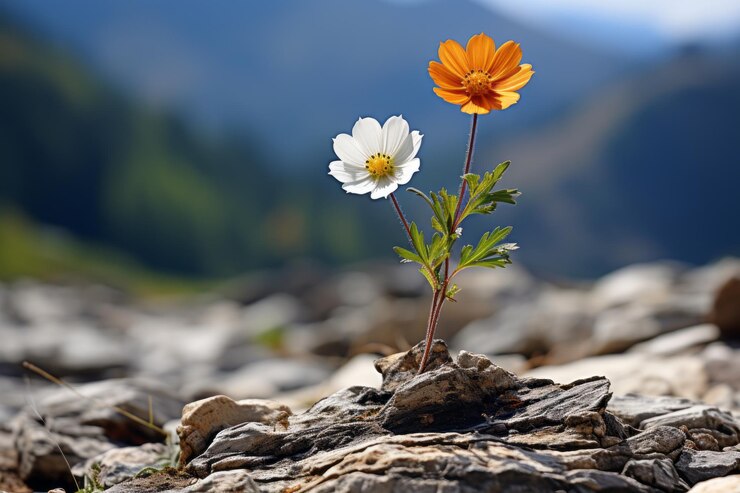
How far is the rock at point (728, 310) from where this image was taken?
9859 millimetres

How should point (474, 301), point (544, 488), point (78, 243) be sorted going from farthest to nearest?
point (78, 243) → point (474, 301) → point (544, 488)

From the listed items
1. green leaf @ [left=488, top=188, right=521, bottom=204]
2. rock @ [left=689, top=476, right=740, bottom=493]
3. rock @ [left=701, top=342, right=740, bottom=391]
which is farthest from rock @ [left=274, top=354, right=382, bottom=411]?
rock @ [left=689, top=476, right=740, bottom=493]

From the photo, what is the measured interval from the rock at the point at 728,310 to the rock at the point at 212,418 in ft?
21.6

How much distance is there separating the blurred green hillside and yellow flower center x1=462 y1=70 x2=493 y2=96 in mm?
153690

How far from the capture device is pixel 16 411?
10000mm

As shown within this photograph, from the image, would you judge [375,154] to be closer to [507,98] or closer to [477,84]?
[477,84]

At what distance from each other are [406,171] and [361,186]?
29cm

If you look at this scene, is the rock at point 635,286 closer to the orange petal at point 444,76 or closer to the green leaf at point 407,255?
the orange petal at point 444,76

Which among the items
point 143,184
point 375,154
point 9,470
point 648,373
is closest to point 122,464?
point 9,470

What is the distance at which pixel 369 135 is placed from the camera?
5.00 meters

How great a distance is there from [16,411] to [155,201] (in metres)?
165

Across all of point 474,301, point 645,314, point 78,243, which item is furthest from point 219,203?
point 645,314

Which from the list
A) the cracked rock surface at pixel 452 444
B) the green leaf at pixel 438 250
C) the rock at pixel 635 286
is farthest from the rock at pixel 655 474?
the rock at pixel 635 286

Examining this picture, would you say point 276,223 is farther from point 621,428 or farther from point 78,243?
point 621,428
